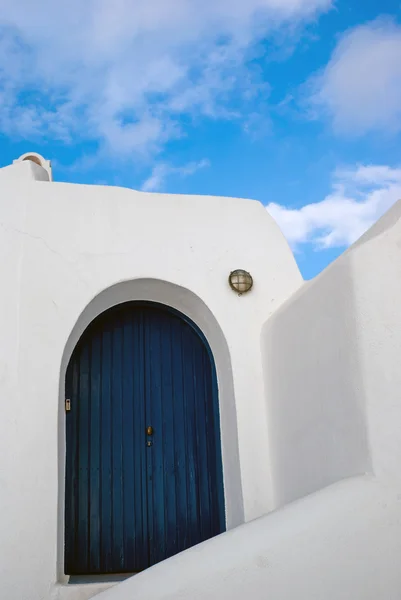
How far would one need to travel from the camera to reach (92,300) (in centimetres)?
464

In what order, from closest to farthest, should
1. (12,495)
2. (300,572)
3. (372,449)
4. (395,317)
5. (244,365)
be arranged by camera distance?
(300,572)
(372,449)
(395,317)
(12,495)
(244,365)

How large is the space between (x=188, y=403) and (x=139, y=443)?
555mm

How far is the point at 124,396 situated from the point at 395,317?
2.54 metres

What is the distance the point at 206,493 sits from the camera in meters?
4.91

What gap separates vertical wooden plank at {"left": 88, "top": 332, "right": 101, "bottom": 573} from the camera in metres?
4.58

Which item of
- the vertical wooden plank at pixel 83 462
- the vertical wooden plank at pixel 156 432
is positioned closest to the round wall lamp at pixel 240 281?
the vertical wooden plank at pixel 156 432

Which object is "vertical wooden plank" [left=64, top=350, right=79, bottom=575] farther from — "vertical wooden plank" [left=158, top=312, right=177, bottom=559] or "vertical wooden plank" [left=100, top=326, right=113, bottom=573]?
"vertical wooden plank" [left=158, top=312, right=177, bottom=559]

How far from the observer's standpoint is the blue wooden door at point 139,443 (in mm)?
4652

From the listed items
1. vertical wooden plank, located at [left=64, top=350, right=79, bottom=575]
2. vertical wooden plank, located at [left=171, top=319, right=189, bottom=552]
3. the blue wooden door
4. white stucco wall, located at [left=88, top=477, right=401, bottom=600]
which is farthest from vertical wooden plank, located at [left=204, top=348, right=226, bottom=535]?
white stucco wall, located at [left=88, top=477, right=401, bottom=600]

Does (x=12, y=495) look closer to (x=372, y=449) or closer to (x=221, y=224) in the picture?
(x=372, y=449)

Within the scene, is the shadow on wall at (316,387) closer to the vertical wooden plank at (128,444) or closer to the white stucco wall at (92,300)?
the white stucco wall at (92,300)

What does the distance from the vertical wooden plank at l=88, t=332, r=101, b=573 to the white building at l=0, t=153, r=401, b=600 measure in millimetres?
14

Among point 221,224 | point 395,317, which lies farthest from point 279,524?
point 221,224

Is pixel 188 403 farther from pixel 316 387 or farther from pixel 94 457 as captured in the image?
pixel 316 387
